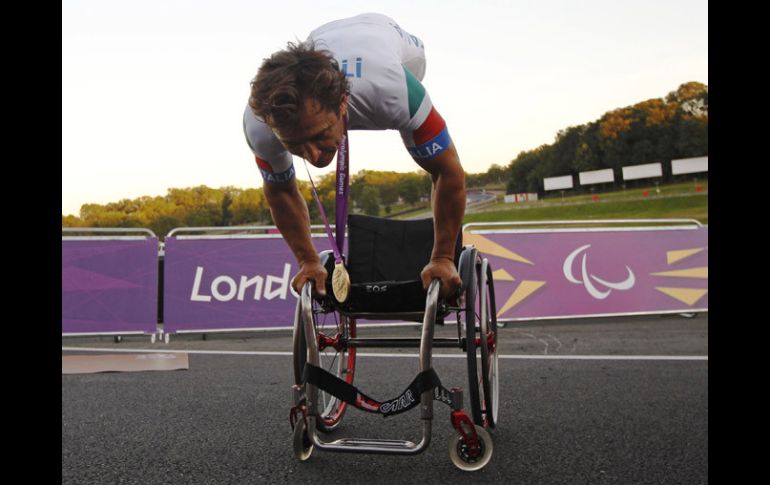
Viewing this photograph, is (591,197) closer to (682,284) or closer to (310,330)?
(682,284)

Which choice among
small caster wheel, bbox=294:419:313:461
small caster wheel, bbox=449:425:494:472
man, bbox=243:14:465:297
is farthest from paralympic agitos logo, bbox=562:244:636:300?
small caster wheel, bbox=294:419:313:461

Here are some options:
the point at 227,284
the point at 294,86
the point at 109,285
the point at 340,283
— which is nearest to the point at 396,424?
the point at 340,283

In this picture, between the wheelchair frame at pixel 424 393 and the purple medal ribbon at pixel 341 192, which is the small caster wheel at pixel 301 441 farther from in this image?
the purple medal ribbon at pixel 341 192

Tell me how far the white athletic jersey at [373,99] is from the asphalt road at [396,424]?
1.32 m

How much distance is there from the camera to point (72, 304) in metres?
7.77

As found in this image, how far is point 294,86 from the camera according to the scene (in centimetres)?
245

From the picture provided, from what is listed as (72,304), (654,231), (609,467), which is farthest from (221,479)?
(654,231)

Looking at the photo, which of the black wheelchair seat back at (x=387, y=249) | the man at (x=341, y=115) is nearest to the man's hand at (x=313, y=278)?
the man at (x=341, y=115)

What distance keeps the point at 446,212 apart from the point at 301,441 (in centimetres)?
119

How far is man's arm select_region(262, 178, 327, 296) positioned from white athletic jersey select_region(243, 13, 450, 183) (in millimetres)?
57

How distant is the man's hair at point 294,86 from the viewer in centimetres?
244

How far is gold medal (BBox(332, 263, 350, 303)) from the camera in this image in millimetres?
2875
